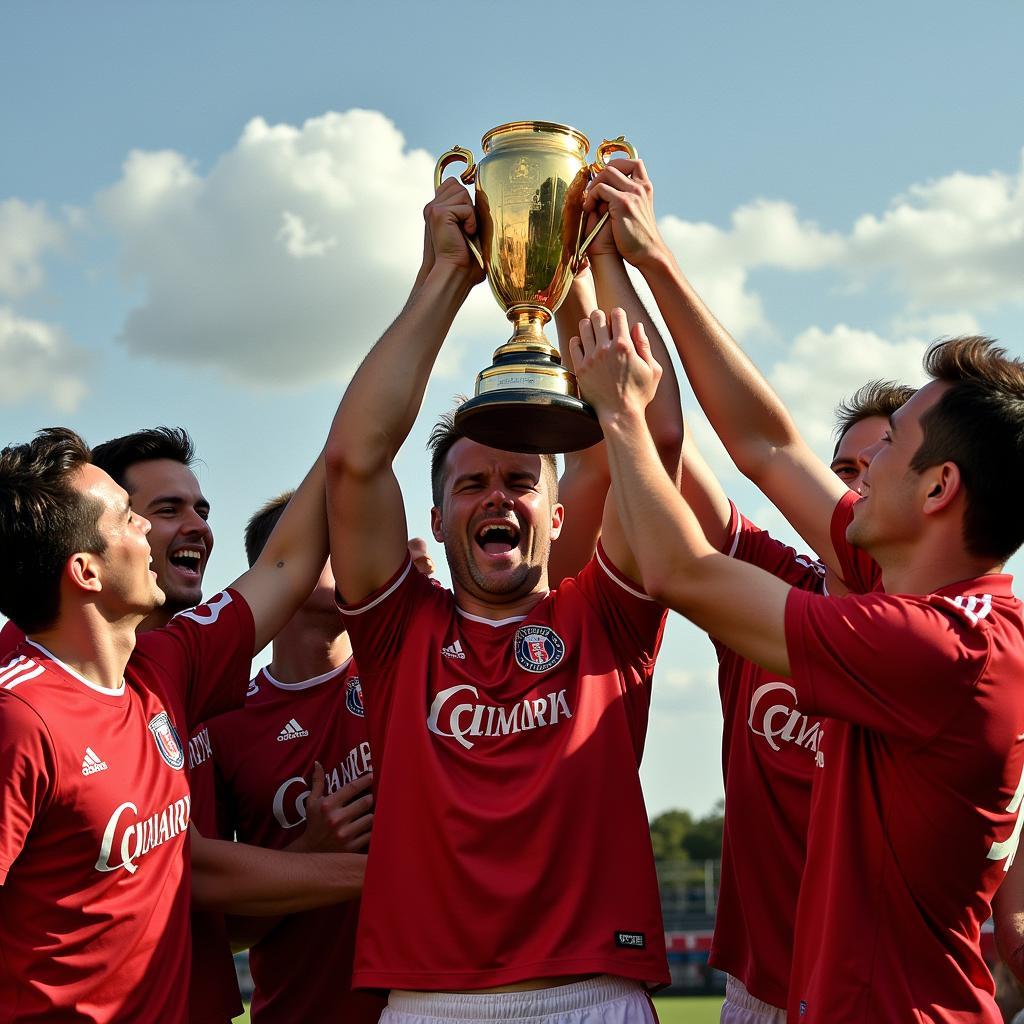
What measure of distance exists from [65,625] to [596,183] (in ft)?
7.32

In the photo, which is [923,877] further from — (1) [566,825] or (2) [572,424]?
(2) [572,424]

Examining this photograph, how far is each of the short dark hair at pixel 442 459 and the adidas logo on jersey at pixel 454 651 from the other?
659 mm

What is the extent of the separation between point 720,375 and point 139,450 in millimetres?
2548

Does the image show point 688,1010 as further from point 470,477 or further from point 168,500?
point 470,477

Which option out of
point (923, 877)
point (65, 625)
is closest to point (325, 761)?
point (65, 625)

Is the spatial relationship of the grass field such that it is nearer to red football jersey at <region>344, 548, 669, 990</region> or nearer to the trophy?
red football jersey at <region>344, 548, 669, 990</region>

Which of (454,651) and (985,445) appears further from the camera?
(454,651)

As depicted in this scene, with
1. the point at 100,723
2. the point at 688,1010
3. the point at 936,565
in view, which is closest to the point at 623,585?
the point at 936,565

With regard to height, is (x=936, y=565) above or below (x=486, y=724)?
above

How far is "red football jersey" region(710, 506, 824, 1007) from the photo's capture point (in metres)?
4.29

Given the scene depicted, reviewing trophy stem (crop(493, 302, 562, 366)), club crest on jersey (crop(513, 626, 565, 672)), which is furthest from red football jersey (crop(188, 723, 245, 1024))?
trophy stem (crop(493, 302, 562, 366))

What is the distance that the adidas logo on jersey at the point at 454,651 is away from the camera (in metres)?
4.29

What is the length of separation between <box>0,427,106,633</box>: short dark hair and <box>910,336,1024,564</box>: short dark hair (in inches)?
101

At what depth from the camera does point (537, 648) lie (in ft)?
13.9
